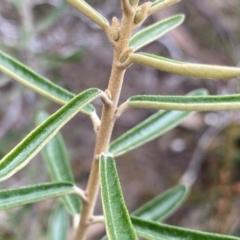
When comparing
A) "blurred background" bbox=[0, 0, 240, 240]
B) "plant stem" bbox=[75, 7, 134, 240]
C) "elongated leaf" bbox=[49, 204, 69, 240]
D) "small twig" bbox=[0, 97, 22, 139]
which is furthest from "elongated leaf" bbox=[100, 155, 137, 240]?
"small twig" bbox=[0, 97, 22, 139]

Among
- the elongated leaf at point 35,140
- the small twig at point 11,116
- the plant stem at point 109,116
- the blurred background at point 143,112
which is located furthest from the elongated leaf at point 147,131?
the small twig at point 11,116

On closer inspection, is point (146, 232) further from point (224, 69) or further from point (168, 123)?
point (224, 69)

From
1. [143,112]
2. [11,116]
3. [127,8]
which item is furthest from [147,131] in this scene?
[143,112]

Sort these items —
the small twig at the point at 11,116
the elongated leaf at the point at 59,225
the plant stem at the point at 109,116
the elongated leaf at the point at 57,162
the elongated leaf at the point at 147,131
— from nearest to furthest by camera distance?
the plant stem at the point at 109,116
the elongated leaf at the point at 147,131
the elongated leaf at the point at 57,162
the elongated leaf at the point at 59,225
the small twig at the point at 11,116

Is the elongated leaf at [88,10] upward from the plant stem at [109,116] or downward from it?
upward

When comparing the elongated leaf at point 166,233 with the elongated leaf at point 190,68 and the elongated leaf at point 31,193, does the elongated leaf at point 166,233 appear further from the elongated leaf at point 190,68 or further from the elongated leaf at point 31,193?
the elongated leaf at point 190,68

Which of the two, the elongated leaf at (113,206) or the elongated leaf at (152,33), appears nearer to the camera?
the elongated leaf at (113,206)

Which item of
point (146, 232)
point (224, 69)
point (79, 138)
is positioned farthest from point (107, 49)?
point (224, 69)
